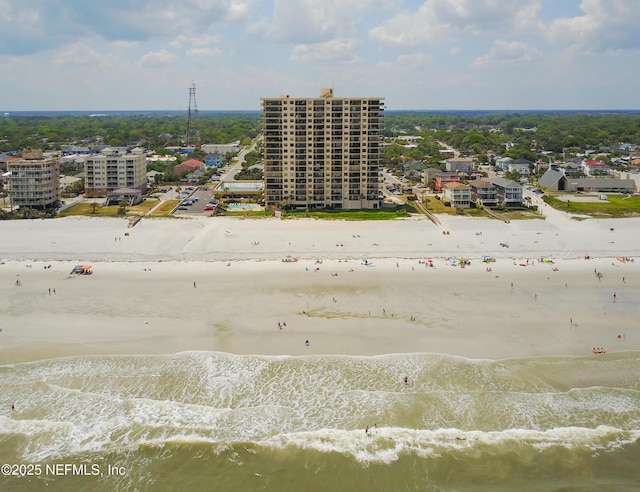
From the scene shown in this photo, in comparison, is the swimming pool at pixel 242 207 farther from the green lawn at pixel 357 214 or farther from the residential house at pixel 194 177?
the residential house at pixel 194 177

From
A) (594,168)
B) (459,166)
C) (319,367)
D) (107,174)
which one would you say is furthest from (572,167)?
(319,367)

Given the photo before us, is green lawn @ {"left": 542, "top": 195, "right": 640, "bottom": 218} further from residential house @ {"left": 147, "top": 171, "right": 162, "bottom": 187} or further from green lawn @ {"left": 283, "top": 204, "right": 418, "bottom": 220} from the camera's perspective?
residential house @ {"left": 147, "top": 171, "right": 162, "bottom": 187}

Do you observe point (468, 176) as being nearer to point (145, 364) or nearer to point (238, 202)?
point (238, 202)

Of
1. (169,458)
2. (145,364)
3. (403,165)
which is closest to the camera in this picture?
(169,458)

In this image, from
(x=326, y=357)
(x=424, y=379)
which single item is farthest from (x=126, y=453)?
(x=424, y=379)

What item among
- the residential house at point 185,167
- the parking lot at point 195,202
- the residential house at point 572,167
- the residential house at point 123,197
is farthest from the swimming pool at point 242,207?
the residential house at point 572,167

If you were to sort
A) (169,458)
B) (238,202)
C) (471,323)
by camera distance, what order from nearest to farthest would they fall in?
(169,458) < (471,323) < (238,202)

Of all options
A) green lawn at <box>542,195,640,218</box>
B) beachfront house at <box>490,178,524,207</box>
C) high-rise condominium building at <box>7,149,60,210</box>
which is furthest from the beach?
beachfront house at <box>490,178,524,207</box>
